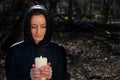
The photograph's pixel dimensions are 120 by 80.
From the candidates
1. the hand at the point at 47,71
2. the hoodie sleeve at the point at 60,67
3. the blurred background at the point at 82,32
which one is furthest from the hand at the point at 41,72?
the blurred background at the point at 82,32

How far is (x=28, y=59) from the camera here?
2.27m

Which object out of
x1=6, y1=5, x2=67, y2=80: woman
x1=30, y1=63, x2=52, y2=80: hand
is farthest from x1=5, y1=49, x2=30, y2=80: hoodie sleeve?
x1=30, y1=63, x2=52, y2=80: hand

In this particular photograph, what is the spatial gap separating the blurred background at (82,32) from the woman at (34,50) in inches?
122

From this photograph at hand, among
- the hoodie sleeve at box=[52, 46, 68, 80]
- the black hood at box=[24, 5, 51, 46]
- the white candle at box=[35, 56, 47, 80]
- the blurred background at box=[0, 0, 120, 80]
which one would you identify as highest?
the black hood at box=[24, 5, 51, 46]

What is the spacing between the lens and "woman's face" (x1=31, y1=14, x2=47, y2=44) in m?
2.25

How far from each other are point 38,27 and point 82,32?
8.55 metres

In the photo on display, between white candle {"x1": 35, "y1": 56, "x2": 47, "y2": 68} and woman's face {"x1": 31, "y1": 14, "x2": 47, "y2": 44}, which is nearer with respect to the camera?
white candle {"x1": 35, "y1": 56, "x2": 47, "y2": 68}

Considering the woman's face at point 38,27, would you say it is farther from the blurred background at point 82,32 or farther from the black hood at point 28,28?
the blurred background at point 82,32

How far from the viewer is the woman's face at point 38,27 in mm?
2250

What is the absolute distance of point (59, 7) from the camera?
37.4 ft

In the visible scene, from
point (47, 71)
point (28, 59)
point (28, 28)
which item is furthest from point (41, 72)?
point (28, 28)

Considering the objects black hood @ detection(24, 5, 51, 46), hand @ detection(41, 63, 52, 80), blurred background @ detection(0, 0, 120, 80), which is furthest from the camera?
blurred background @ detection(0, 0, 120, 80)

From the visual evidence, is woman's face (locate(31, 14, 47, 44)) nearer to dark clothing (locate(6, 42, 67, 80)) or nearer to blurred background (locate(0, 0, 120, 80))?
dark clothing (locate(6, 42, 67, 80))

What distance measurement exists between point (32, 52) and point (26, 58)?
54mm
